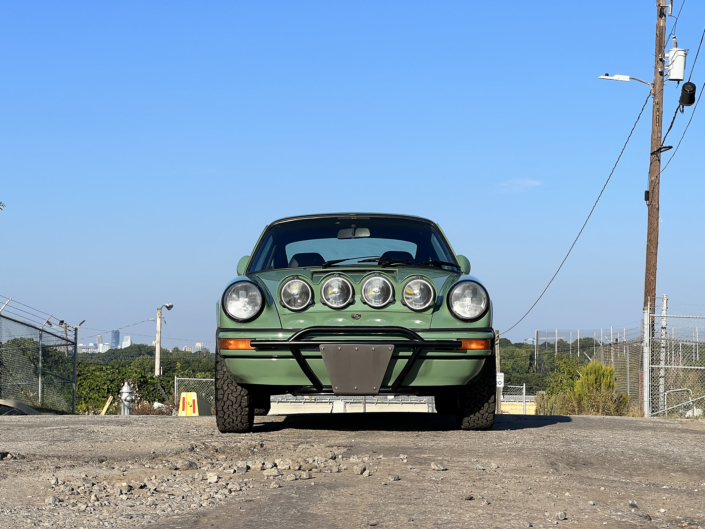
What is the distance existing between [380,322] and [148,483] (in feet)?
6.95

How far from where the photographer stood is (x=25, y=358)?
49.3 ft

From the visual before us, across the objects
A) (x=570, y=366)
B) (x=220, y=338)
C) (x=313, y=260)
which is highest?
(x=313, y=260)

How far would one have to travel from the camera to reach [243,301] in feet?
Result: 18.7

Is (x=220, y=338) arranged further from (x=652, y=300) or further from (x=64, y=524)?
(x=652, y=300)

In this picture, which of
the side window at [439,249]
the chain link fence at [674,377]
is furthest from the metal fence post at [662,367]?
the side window at [439,249]

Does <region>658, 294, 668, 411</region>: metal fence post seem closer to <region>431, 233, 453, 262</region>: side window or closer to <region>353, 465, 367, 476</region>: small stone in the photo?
<region>431, 233, 453, 262</region>: side window

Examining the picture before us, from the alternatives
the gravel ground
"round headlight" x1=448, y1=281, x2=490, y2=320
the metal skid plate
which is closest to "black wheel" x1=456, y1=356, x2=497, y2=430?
the gravel ground

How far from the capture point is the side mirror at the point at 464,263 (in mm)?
6574

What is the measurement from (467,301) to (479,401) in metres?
0.93

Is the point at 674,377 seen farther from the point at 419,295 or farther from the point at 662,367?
the point at 419,295

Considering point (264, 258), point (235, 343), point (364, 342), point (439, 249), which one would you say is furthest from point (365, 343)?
point (439, 249)

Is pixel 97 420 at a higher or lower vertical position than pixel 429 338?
lower

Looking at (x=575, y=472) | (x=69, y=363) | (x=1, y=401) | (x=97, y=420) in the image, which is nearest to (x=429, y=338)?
(x=575, y=472)

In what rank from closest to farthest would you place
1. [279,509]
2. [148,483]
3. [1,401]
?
1. [279,509]
2. [148,483]
3. [1,401]
